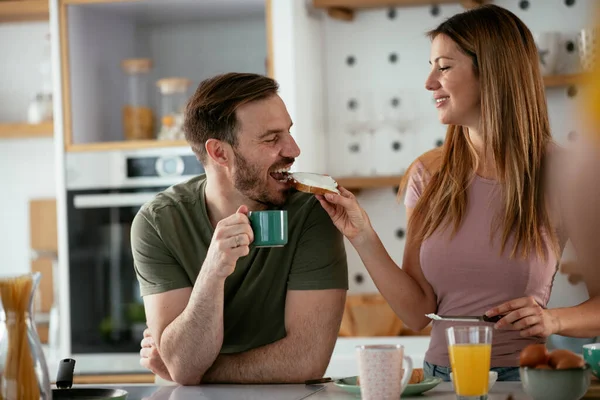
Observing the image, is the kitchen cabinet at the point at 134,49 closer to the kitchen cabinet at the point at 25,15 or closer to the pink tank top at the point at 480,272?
the kitchen cabinet at the point at 25,15

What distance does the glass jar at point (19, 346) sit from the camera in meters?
1.52

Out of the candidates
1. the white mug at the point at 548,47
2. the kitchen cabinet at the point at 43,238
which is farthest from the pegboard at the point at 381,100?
the kitchen cabinet at the point at 43,238

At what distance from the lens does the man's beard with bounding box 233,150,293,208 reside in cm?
227

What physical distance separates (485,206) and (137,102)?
201 cm

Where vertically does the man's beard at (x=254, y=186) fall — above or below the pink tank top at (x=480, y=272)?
above

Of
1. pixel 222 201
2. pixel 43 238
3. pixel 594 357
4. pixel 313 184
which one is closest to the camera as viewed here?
pixel 594 357

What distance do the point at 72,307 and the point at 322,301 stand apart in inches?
74.1

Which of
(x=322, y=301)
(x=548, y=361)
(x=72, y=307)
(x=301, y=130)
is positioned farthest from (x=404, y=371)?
(x=72, y=307)

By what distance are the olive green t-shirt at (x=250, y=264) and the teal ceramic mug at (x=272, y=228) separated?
0.84 ft

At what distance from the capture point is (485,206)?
221cm

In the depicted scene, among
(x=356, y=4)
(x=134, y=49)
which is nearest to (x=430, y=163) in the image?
(x=356, y=4)

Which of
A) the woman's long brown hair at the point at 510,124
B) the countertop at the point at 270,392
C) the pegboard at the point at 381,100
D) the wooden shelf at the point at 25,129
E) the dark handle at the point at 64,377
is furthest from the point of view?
the wooden shelf at the point at 25,129

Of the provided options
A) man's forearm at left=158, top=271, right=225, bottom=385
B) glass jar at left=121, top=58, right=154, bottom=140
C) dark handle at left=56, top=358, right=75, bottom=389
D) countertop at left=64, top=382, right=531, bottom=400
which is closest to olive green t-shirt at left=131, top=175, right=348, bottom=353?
man's forearm at left=158, top=271, right=225, bottom=385

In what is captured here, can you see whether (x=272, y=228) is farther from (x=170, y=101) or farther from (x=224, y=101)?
(x=170, y=101)
